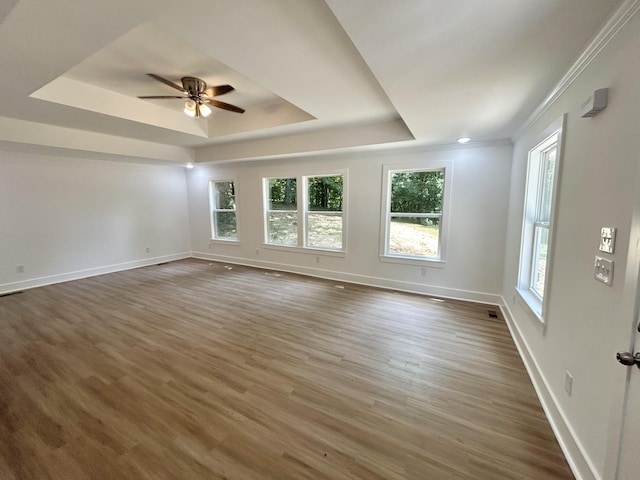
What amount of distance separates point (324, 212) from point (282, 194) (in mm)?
1124

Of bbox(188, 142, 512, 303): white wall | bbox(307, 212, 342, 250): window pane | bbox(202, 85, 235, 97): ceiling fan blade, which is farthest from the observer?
bbox(307, 212, 342, 250): window pane

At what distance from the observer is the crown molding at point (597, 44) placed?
1.15 meters

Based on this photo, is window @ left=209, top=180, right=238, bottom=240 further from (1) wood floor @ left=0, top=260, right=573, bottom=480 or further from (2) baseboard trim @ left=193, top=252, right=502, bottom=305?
(1) wood floor @ left=0, top=260, right=573, bottom=480

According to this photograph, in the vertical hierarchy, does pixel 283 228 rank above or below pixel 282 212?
below

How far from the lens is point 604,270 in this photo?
1.30 metres

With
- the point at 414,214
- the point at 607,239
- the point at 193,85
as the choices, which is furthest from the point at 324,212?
the point at 607,239

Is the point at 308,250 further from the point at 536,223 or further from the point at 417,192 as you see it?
the point at 536,223

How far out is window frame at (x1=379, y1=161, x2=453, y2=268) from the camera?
4.02 meters

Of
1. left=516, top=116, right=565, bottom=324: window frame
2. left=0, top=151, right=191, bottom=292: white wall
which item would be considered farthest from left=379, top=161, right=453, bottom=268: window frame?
left=0, top=151, right=191, bottom=292: white wall

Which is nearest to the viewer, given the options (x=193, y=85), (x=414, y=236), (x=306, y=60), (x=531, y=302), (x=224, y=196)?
(x=306, y=60)

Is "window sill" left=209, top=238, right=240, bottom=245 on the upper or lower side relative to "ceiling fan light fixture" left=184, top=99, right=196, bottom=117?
lower

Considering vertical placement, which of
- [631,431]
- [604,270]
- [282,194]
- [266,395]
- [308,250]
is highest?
[282,194]

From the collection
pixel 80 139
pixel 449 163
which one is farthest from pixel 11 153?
pixel 449 163

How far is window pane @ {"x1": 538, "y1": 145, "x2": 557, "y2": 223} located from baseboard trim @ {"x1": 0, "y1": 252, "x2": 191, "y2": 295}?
291 inches
